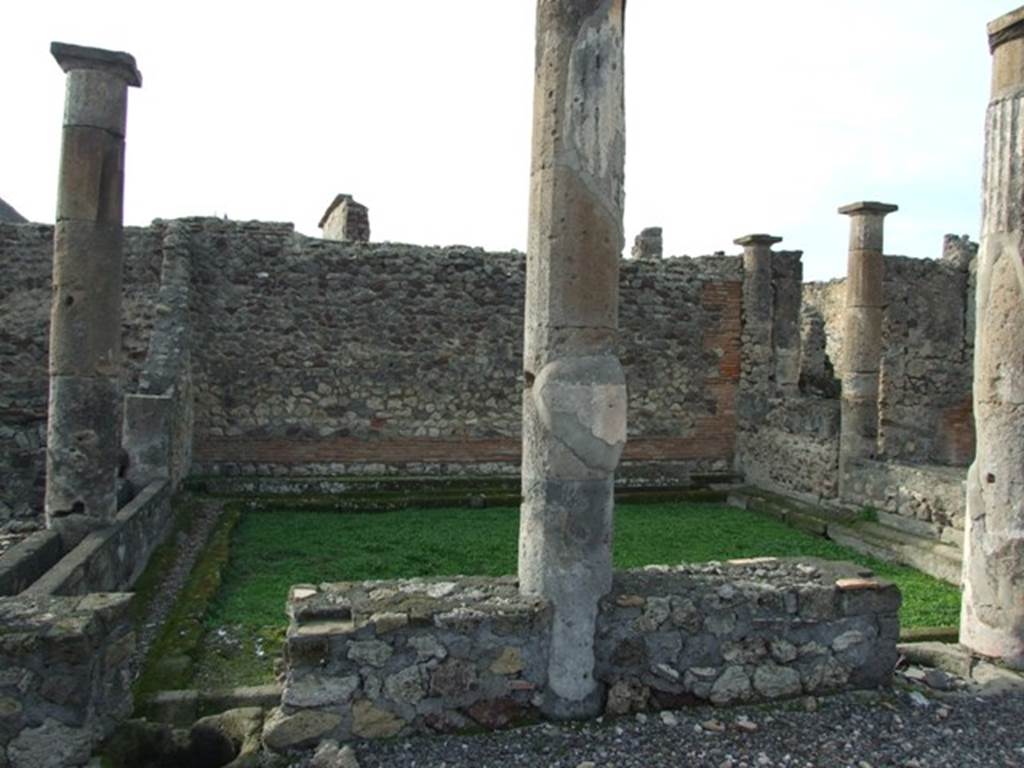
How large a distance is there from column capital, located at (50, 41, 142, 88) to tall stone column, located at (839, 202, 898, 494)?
340 inches

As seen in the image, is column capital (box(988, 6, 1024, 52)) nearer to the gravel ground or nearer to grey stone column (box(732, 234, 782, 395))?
the gravel ground

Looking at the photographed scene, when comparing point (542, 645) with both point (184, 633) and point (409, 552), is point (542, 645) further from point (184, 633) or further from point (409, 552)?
point (409, 552)

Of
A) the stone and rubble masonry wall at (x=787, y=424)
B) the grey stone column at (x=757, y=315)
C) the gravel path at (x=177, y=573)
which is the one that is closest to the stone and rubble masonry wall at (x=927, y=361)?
the stone and rubble masonry wall at (x=787, y=424)

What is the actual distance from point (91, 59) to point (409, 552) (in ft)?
16.8

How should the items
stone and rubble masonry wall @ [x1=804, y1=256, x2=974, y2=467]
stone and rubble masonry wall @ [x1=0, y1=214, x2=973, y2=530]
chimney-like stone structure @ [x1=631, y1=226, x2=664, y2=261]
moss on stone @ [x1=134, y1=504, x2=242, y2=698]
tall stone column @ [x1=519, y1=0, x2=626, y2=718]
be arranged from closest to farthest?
tall stone column @ [x1=519, y1=0, x2=626, y2=718]
moss on stone @ [x1=134, y1=504, x2=242, y2=698]
stone and rubble masonry wall @ [x1=0, y1=214, x2=973, y2=530]
stone and rubble masonry wall @ [x1=804, y1=256, x2=974, y2=467]
chimney-like stone structure @ [x1=631, y1=226, x2=664, y2=261]

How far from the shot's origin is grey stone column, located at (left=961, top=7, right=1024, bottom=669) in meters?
5.30

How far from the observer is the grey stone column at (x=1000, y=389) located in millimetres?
5305

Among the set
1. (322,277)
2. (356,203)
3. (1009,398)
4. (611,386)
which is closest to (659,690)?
(611,386)

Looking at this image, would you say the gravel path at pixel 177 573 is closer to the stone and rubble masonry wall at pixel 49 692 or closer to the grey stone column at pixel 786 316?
the stone and rubble masonry wall at pixel 49 692

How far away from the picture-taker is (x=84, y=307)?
267 inches

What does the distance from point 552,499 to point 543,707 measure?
3.46 feet

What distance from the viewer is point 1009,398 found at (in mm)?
5352

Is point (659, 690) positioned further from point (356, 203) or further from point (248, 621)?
point (356, 203)

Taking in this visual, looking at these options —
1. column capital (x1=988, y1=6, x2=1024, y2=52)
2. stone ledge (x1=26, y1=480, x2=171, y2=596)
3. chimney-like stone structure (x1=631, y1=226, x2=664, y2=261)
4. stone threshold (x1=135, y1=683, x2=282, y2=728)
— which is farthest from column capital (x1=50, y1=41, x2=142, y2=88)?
chimney-like stone structure (x1=631, y1=226, x2=664, y2=261)
